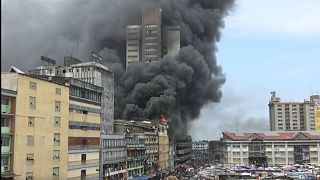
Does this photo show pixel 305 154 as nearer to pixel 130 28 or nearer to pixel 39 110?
pixel 130 28

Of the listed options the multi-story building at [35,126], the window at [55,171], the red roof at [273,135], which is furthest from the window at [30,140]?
the red roof at [273,135]

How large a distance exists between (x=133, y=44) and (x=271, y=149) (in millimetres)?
43483

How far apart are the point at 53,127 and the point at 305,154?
3497 inches

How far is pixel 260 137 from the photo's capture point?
111 meters

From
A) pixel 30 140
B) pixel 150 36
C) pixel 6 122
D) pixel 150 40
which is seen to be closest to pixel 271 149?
pixel 150 40

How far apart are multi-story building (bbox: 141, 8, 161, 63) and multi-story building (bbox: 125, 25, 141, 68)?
1.13 metres

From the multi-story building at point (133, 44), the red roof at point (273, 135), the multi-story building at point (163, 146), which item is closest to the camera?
the multi-story building at point (163, 146)

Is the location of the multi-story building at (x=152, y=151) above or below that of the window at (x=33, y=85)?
below

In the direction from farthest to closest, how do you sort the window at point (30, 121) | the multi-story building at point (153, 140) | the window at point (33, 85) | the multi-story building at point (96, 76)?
the multi-story building at point (153, 140), the multi-story building at point (96, 76), the window at point (33, 85), the window at point (30, 121)

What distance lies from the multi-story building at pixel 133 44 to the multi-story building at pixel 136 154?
3696cm

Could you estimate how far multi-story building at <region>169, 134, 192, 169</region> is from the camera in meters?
86.5

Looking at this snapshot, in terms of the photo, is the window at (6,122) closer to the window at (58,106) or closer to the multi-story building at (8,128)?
the multi-story building at (8,128)

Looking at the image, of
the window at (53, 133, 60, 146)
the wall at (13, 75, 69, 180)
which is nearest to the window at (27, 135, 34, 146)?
the wall at (13, 75, 69, 180)

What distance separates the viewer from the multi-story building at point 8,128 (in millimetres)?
28766
